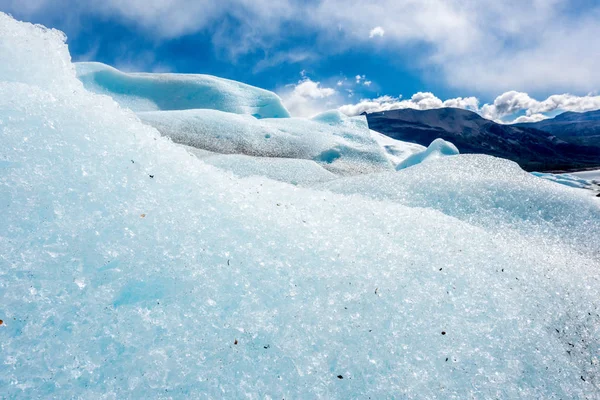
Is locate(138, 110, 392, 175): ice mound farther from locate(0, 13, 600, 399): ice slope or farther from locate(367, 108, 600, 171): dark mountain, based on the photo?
locate(367, 108, 600, 171): dark mountain

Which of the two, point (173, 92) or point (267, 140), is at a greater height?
point (173, 92)

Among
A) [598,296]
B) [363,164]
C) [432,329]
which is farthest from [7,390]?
[363,164]

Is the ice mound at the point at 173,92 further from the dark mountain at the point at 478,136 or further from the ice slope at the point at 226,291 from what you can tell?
the dark mountain at the point at 478,136

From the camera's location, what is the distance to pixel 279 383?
1.24 m

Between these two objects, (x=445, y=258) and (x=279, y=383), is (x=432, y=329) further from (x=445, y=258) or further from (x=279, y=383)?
(x=279, y=383)

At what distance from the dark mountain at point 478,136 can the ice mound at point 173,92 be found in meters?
118

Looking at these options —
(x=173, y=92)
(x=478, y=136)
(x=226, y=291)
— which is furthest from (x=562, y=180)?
(x=478, y=136)

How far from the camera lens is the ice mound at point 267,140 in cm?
784

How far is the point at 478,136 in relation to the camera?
455 feet

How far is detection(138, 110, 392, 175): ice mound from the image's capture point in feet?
25.7

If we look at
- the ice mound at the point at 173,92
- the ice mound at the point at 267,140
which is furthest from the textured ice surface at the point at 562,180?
the ice mound at the point at 173,92

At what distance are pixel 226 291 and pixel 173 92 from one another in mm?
12226

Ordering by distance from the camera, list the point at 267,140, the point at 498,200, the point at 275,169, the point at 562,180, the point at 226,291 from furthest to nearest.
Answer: the point at 562,180 → the point at 267,140 → the point at 275,169 → the point at 498,200 → the point at 226,291

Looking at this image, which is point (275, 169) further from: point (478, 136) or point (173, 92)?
point (478, 136)
